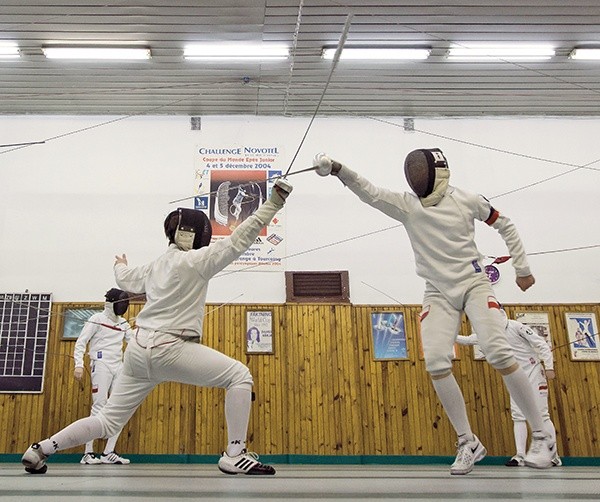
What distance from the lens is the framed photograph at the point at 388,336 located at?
6.09 meters

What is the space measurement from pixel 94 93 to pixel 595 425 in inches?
262

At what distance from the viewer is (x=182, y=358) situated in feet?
8.79

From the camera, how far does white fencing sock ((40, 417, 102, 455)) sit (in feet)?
8.97

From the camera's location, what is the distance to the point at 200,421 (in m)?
5.82

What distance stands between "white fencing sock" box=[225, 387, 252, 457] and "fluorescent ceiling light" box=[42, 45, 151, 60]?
170 inches

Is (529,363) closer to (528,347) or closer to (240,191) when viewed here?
(528,347)

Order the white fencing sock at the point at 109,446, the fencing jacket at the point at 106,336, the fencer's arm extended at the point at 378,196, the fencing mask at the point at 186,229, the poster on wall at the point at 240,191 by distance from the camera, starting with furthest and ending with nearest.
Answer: the poster on wall at the point at 240,191 < the fencing jacket at the point at 106,336 < the white fencing sock at the point at 109,446 < the fencing mask at the point at 186,229 < the fencer's arm extended at the point at 378,196

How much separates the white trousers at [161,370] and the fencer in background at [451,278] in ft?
3.20

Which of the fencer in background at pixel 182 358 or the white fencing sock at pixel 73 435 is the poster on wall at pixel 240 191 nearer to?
the fencer in background at pixel 182 358

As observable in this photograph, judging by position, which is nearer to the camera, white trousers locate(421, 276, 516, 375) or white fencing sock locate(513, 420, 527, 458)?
white trousers locate(421, 276, 516, 375)

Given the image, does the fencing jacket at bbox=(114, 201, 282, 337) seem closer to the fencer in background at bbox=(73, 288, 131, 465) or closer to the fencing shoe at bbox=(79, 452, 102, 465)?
the fencer in background at bbox=(73, 288, 131, 465)

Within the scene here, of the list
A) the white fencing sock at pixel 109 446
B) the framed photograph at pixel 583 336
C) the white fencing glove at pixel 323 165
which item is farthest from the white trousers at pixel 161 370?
the framed photograph at pixel 583 336

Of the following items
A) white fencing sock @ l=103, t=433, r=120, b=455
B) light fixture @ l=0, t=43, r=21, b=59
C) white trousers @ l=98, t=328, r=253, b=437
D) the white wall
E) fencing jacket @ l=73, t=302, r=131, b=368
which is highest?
light fixture @ l=0, t=43, r=21, b=59

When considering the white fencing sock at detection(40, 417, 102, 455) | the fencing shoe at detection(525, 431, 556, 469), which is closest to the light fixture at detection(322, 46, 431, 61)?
the fencing shoe at detection(525, 431, 556, 469)
